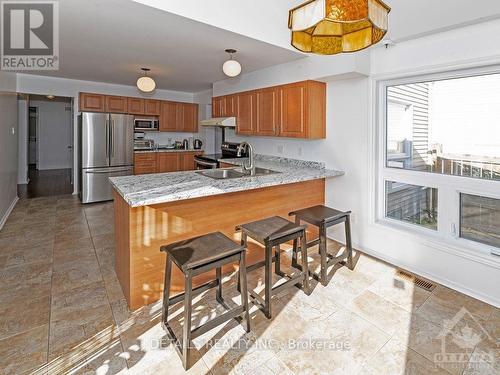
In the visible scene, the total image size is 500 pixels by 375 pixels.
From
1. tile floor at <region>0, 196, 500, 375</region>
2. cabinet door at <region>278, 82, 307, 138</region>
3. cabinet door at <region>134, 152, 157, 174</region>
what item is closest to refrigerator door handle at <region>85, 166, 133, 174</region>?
cabinet door at <region>134, 152, 157, 174</region>

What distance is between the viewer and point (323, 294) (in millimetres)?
2461

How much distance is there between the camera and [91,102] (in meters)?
5.73

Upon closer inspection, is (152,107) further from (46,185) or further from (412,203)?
(412,203)

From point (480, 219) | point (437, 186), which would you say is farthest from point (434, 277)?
point (437, 186)

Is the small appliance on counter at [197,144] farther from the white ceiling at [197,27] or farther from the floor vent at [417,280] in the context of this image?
the floor vent at [417,280]

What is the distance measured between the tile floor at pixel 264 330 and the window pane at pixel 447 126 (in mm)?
1176

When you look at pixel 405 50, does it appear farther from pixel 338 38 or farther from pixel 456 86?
pixel 338 38

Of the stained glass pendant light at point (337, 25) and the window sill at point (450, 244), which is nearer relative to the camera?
the stained glass pendant light at point (337, 25)

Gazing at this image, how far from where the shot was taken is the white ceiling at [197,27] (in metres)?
2.30

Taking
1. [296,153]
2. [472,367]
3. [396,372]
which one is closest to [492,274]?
[472,367]

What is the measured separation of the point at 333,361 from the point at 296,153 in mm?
2968

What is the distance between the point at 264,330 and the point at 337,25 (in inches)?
82.8

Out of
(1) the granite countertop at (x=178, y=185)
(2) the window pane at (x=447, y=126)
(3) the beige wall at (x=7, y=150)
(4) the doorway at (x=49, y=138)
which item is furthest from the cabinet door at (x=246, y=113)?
(4) the doorway at (x=49, y=138)

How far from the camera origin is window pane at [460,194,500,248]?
2.48 metres
